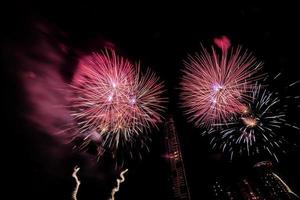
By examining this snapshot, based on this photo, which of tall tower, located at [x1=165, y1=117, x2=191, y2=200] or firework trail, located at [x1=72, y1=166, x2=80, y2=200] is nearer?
firework trail, located at [x1=72, y1=166, x2=80, y2=200]

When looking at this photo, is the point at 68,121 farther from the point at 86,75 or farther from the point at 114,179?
the point at 114,179

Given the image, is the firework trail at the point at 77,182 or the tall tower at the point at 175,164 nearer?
the firework trail at the point at 77,182

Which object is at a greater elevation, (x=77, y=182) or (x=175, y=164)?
(x=175, y=164)

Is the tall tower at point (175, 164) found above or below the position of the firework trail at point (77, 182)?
above

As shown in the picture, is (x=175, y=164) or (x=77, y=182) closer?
(x=77, y=182)

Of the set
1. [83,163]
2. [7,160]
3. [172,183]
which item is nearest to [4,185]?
[7,160]

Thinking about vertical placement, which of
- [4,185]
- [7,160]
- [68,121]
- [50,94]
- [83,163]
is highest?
[50,94]

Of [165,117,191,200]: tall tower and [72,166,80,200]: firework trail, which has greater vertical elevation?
[165,117,191,200]: tall tower

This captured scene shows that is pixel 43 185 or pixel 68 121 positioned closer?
pixel 43 185
